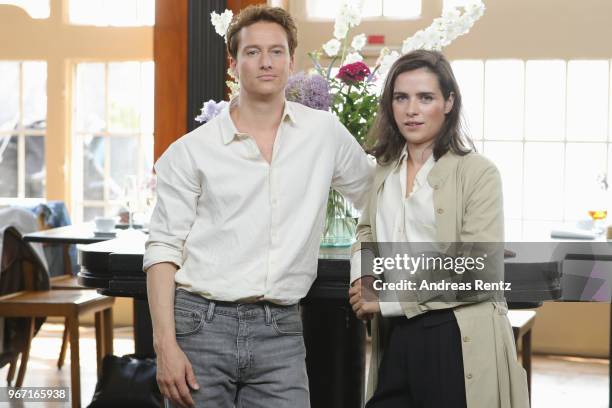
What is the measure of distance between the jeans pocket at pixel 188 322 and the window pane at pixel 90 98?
516 cm

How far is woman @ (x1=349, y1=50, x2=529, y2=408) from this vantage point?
2061 mm

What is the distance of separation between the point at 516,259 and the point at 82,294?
2.90 meters

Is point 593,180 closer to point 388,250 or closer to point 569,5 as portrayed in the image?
point 569,5

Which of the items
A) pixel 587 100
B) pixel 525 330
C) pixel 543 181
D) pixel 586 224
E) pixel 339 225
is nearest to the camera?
pixel 339 225

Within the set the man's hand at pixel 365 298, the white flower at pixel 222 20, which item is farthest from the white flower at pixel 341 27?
the man's hand at pixel 365 298

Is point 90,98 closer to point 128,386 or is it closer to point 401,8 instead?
point 401,8

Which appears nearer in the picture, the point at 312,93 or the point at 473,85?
the point at 312,93

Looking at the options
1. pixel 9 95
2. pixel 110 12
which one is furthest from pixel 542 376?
pixel 9 95

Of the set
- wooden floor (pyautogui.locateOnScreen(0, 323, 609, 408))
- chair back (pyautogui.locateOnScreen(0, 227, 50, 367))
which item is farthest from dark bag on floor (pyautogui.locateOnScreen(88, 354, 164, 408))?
chair back (pyautogui.locateOnScreen(0, 227, 50, 367))

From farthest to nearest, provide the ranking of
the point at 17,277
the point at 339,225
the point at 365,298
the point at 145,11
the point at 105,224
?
the point at 145,11, the point at 105,224, the point at 17,277, the point at 339,225, the point at 365,298

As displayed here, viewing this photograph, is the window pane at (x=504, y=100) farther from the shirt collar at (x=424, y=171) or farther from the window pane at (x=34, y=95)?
the shirt collar at (x=424, y=171)

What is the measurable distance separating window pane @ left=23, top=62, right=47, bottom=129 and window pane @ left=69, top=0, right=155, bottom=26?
1.66 ft

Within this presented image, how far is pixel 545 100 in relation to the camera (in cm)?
608

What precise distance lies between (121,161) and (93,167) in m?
0.23
